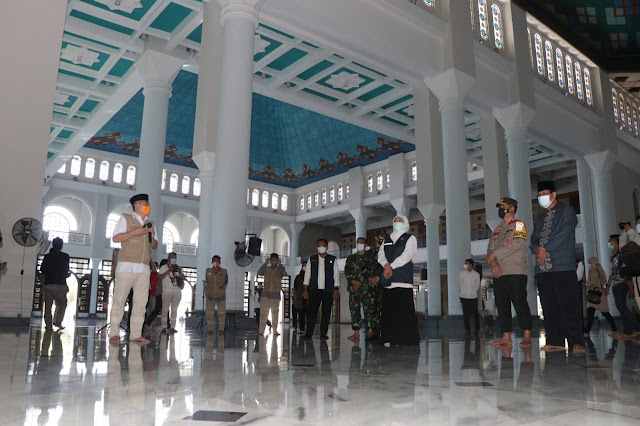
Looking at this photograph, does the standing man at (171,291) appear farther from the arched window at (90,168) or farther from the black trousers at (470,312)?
the arched window at (90,168)

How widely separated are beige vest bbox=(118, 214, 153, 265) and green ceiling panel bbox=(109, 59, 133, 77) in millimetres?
11206

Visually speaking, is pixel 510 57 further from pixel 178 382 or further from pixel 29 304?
pixel 178 382

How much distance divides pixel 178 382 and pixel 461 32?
11498mm

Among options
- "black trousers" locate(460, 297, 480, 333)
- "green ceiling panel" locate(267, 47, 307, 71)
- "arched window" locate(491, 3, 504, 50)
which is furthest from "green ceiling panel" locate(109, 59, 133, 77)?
"black trousers" locate(460, 297, 480, 333)

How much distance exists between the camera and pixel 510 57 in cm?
1359

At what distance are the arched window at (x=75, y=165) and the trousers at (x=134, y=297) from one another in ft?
69.8

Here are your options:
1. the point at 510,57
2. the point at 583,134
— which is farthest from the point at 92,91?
the point at 583,134

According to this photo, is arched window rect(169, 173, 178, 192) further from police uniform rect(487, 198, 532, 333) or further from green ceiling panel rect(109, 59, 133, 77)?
police uniform rect(487, 198, 532, 333)

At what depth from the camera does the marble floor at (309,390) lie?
1.76 m

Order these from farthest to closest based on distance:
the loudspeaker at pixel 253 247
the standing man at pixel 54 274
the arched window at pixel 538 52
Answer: the arched window at pixel 538 52 < the loudspeaker at pixel 253 247 < the standing man at pixel 54 274

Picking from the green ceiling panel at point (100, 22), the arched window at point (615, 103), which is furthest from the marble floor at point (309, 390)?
the arched window at point (615, 103)

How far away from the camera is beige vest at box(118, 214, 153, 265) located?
15.6 feet

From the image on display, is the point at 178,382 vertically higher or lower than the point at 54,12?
lower

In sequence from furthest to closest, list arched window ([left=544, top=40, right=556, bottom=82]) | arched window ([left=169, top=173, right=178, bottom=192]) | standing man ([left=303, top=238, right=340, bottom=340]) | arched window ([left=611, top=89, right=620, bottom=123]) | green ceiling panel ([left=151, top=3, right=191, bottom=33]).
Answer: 1. arched window ([left=169, top=173, right=178, bottom=192])
2. arched window ([left=611, top=89, right=620, bottom=123])
3. arched window ([left=544, top=40, right=556, bottom=82])
4. green ceiling panel ([left=151, top=3, right=191, bottom=33])
5. standing man ([left=303, top=238, right=340, bottom=340])
